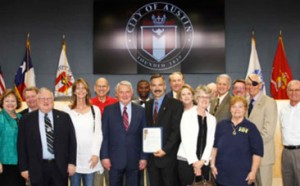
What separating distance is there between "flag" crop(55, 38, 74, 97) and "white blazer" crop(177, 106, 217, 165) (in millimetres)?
4277

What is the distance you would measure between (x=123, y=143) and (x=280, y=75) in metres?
4.80

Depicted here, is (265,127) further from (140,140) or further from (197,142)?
(140,140)

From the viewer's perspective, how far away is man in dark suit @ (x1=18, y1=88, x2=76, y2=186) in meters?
3.43

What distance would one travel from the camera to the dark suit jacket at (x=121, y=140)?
3.66 m

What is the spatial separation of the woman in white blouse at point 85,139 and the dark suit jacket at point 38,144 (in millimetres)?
142

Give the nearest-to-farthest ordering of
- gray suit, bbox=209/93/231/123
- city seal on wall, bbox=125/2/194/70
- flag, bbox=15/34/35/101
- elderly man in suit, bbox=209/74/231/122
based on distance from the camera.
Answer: gray suit, bbox=209/93/231/123, elderly man in suit, bbox=209/74/231/122, flag, bbox=15/34/35/101, city seal on wall, bbox=125/2/194/70

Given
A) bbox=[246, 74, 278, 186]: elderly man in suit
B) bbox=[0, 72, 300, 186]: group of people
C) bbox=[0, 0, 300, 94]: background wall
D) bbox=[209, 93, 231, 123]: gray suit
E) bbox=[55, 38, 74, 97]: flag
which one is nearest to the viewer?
bbox=[0, 72, 300, 186]: group of people

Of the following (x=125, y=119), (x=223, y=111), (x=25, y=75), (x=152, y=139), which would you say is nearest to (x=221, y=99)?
(x=223, y=111)

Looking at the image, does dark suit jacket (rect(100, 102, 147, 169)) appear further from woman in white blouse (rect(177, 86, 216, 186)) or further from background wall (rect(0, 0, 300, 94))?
background wall (rect(0, 0, 300, 94))

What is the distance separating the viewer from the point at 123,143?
144 inches

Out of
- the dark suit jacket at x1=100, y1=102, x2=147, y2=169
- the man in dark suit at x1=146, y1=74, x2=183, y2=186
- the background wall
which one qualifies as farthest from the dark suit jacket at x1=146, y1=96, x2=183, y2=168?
the background wall

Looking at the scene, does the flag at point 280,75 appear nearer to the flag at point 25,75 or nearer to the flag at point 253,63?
the flag at point 253,63

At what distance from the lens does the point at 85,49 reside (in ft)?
25.9

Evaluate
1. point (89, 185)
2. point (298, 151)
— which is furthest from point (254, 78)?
point (89, 185)
